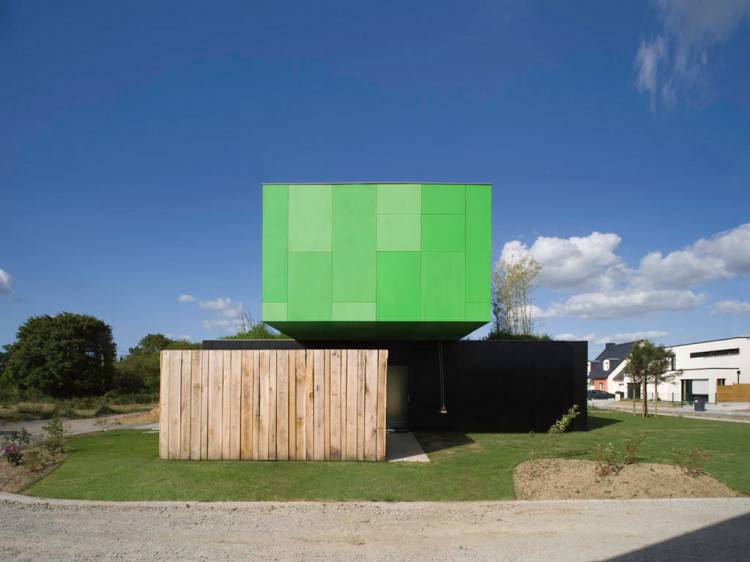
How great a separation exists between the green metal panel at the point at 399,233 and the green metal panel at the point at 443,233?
0.60 ft

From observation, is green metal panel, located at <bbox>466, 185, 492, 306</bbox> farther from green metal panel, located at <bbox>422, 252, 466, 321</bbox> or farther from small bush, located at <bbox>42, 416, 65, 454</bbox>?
small bush, located at <bbox>42, 416, 65, 454</bbox>

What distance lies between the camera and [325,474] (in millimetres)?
9086

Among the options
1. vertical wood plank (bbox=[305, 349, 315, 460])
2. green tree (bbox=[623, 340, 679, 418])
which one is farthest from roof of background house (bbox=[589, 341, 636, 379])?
vertical wood plank (bbox=[305, 349, 315, 460])

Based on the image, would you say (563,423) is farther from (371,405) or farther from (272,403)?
(272,403)

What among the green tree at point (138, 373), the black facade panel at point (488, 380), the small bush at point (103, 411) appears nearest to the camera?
the black facade panel at point (488, 380)

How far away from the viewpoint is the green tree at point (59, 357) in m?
31.7

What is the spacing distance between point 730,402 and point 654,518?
137ft

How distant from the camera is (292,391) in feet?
34.1

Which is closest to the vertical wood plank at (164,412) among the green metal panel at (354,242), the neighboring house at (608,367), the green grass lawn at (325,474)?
the green grass lawn at (325,474)

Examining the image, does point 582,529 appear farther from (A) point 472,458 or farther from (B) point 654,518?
(A) point 472,458

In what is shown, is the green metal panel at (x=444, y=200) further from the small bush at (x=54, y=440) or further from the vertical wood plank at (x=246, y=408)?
the small bush at (x=54, y=440)

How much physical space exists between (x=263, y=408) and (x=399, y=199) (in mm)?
5456

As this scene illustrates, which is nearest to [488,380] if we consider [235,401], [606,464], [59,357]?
[606,464]

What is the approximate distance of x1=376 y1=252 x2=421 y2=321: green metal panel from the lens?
11438mm
